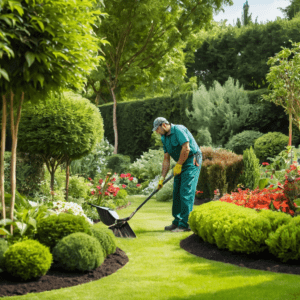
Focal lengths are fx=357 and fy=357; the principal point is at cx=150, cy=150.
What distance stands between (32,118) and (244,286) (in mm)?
4163

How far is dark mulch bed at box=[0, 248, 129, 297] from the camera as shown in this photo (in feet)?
9.61

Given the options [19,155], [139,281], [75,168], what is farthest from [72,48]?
[75,168]

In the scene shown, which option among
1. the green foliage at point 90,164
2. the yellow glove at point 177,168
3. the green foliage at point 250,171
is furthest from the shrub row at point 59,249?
the green foliage at point 90,164

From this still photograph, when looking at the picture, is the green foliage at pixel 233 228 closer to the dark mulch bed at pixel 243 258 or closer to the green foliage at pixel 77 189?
the dark mulch bed at pixel 243 258

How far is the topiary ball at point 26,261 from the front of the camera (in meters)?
3.04

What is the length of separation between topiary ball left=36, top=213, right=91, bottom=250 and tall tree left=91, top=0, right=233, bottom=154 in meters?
9.88

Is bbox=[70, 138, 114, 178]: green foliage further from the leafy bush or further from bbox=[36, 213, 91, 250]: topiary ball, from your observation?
bbox=[36, 213, 91, 250]: topiary ball

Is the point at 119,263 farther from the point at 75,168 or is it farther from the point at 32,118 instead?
the point at 75,168

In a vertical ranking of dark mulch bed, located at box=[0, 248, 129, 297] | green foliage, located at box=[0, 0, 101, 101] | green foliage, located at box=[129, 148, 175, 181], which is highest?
green foliage, located at box=[0, 0, 101, 101]

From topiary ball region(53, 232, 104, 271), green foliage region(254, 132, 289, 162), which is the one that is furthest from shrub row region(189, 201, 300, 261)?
green foliage region(254, 132, 289, 162)

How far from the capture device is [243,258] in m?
3.90

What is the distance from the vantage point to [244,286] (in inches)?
121

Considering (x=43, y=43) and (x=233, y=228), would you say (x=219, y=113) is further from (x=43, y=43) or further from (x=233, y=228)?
(x=43, y=43)

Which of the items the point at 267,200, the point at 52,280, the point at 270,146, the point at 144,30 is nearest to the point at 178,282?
the point at 52,280
